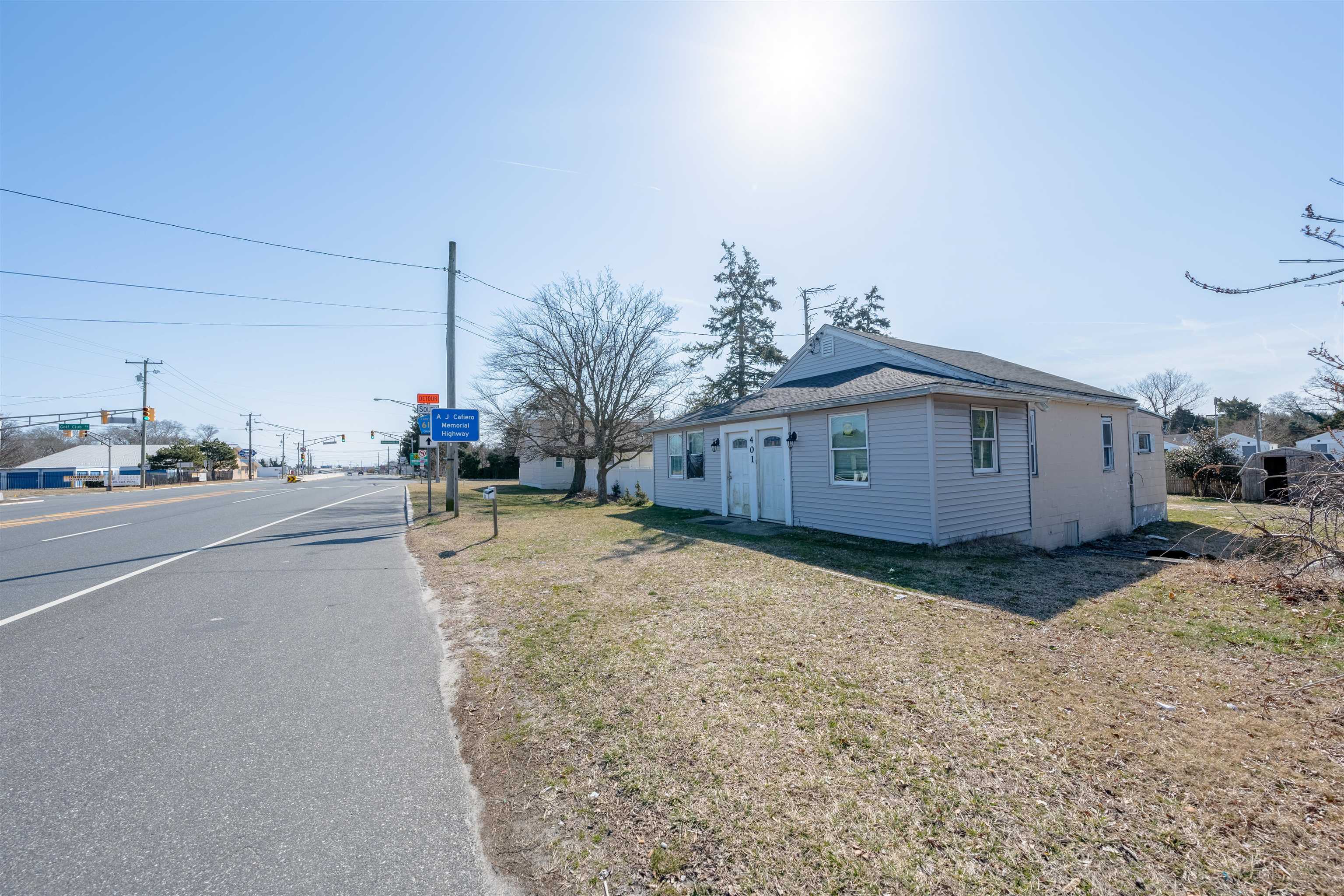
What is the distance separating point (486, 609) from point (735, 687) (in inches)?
137

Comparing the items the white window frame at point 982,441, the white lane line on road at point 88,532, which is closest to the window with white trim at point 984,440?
the white window frame at point 982,441

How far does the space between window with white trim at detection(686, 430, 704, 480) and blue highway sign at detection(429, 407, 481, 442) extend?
6.12m

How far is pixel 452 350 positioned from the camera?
15.7m

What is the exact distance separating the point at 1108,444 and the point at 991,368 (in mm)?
3528

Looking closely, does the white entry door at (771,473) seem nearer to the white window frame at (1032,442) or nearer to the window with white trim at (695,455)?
the window with white trim at (695,455)

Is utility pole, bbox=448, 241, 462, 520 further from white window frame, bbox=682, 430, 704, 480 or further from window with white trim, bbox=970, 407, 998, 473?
window with white trim, bbox=970, 407, 998, 473

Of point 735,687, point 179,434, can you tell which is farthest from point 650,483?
point 179,434

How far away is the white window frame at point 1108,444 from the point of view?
42.6 ft

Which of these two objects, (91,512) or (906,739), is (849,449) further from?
(91,512)

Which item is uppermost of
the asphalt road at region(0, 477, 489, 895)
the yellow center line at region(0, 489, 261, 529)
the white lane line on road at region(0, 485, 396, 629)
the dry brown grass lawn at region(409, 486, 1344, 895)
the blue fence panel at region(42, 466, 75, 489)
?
the blue fence panel at region(42, 466, 75, 489)

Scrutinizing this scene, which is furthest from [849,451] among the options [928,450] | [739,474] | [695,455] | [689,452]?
[689,452]

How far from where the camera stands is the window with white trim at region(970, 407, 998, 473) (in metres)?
10.2

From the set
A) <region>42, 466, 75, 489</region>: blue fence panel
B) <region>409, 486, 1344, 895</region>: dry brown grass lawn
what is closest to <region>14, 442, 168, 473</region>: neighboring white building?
<region>42, 466, 75, 489</region>: blue fence panel

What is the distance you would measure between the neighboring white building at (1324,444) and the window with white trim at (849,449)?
18.6 feet
